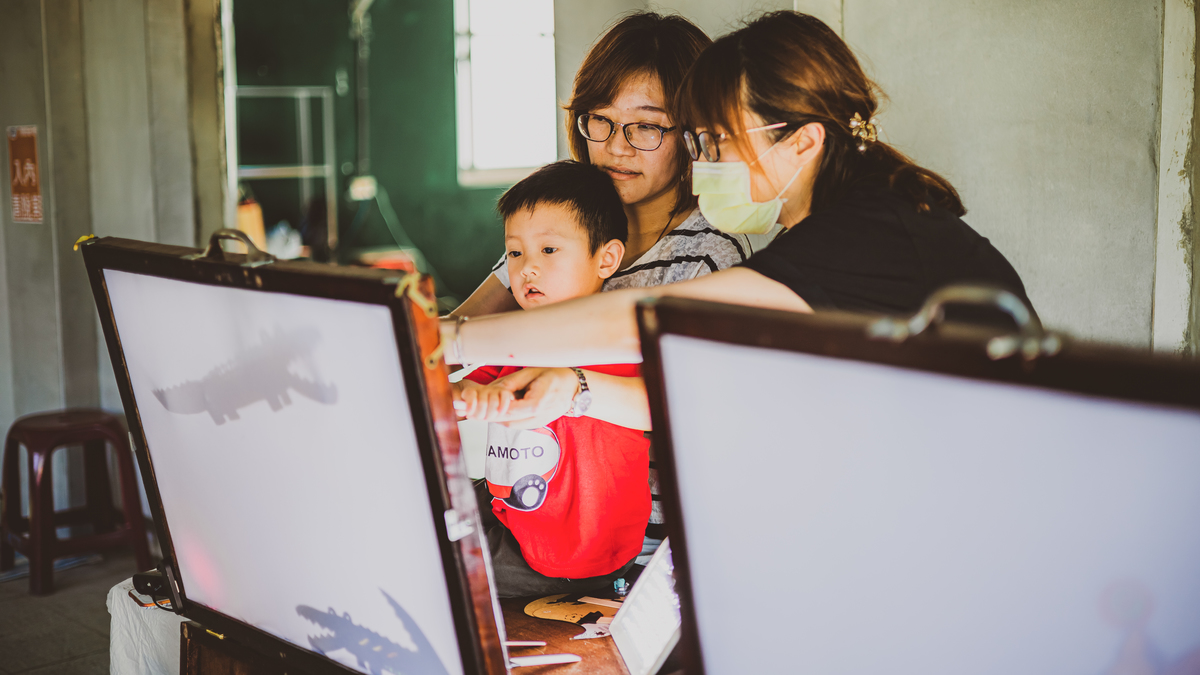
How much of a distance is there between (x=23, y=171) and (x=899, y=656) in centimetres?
444

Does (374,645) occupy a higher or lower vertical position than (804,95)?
lower

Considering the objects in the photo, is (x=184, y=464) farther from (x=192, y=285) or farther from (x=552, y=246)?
(x=552, y=246)

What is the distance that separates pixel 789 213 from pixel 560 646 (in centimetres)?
68

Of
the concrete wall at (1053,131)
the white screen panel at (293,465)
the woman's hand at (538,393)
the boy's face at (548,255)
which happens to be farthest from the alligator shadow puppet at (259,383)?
the concrete wall at (1053,131)

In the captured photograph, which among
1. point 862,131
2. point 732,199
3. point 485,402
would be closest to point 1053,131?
point 862,131

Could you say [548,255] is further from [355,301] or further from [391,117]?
[391,117]

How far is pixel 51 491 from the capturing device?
10.9 ft

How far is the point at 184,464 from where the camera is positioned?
41.3 inches

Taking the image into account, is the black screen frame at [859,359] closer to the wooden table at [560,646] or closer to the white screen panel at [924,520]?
the white screen panel at [924,520]

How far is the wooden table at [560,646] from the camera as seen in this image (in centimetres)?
100

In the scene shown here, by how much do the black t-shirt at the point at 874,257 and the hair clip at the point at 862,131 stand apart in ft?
0.42

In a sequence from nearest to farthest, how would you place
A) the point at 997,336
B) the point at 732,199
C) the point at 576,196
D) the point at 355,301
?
the point at 997,336
the point at 355,301
the point at 732,199
the point at 576,196

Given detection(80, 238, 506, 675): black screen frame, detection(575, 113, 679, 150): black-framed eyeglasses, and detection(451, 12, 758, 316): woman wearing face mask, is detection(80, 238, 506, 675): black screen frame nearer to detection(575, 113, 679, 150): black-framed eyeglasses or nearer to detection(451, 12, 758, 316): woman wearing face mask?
detection(451, 12, 758, 316): woman wearing face mask

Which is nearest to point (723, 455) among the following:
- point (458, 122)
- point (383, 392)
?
point (383, 392)
